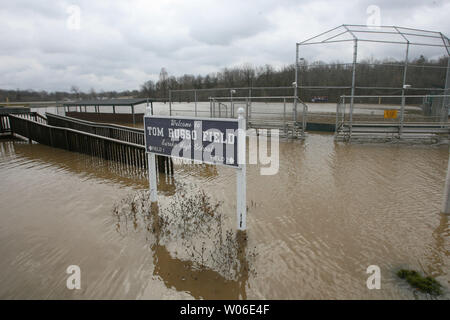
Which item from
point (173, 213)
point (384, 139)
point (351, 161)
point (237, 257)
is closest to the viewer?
point (237, 257)

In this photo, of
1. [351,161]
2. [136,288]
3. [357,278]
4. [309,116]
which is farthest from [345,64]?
[136,288]

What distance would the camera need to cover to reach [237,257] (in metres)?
4.21

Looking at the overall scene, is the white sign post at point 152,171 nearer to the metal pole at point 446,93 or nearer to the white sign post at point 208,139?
the white sign post at point 208,139

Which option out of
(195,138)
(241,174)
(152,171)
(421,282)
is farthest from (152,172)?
(421,282)

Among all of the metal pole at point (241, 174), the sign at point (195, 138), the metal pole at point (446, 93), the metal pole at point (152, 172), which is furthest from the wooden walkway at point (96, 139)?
the metal pole at point (446, 93)

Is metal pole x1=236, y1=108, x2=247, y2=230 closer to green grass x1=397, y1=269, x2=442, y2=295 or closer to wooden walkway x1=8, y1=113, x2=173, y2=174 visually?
green grass x1=397, y1=269, x2=442, y2=295

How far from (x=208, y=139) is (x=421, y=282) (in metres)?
3.50

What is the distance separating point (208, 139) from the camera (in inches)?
193

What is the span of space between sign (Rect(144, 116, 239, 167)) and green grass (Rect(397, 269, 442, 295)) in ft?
8.79

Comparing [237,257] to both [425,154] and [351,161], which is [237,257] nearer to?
[351,161]

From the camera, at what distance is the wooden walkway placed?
28.3 feet

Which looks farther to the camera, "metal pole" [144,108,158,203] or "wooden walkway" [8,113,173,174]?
"wooden walkway" [8,113,173,174]

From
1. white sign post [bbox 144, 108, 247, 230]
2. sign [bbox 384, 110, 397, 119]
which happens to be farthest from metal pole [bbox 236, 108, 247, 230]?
sign [bbox 384, 110, 397, 119]
